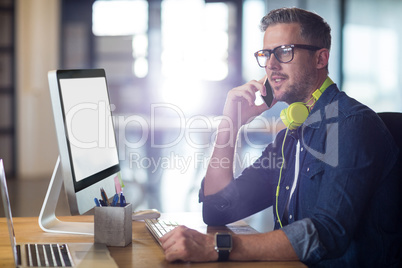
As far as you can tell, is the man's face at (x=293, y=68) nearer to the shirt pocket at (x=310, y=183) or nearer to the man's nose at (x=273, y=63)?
the man's nose at (x=273, y=63)

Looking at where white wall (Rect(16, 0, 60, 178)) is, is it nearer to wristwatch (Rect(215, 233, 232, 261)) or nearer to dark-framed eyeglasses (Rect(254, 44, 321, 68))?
dark-framed eyeglasses (Rect(254, 44, 321, 68))

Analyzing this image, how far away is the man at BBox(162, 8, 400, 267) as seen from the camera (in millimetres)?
1272

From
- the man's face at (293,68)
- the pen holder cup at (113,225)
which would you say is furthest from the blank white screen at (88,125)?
the man's face at (293,68)

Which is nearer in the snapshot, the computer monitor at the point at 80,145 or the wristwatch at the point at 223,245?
the wristwatch at the point at 223,245

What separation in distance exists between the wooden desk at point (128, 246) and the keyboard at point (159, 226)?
16mm

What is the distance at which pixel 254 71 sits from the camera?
7.96m

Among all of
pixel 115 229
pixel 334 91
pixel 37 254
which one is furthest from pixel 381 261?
pixel 37 254

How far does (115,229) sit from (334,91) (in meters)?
0.79

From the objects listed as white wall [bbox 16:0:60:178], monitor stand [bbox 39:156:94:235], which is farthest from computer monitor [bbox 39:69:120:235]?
white wall [bbox 16:0:60:178]

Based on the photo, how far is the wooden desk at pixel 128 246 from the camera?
4.04 feet

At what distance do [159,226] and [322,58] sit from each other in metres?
0.77

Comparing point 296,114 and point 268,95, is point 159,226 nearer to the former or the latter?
point 296,114

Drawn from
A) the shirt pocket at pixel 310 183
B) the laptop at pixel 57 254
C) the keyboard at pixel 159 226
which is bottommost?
the keyboard at pixel 159 226

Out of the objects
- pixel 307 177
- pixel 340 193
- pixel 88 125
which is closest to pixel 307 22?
pixel 307 177
